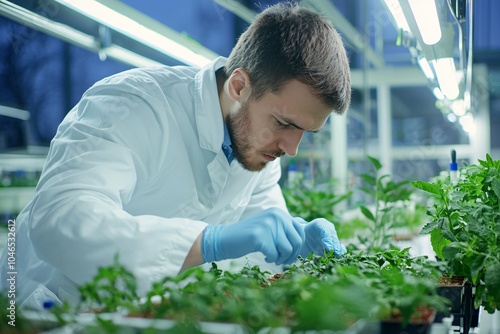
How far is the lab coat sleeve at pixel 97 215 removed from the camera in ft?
4.01

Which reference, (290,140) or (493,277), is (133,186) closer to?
(290,140)

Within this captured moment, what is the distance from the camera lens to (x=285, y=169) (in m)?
4.35

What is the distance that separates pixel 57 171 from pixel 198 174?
22.6 inches

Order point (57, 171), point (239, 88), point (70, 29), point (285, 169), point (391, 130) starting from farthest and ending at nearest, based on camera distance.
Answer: point (391, 130), point (285, 169), point (70, 29), point (239, 88), point (57, 171)

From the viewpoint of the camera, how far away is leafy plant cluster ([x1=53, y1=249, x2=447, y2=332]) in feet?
2.23

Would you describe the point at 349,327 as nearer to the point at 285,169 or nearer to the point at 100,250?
the point at 100,250

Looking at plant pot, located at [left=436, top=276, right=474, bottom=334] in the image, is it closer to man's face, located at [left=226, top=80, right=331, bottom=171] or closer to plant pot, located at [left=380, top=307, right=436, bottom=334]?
plant pot, located at [left=380, top=307, right=436, bottom=334]

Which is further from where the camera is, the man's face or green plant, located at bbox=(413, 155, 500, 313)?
the man's face

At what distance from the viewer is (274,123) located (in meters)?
1.65

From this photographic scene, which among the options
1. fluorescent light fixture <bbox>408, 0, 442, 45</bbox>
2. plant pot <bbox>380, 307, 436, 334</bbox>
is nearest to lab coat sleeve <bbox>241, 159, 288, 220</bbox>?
fluorescent light fixture <bbox>408, 0, 442, 45</bbox>

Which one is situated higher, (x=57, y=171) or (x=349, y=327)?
(x=57, y=171)

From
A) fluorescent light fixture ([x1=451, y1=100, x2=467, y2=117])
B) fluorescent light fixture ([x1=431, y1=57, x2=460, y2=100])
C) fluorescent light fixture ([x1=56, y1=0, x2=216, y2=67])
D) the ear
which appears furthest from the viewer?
fluorescent light fixture ([x1=451, y1=100, x2=467, y2=117])

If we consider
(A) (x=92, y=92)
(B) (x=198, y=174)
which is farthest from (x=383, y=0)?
(A) (x=92, y=92)

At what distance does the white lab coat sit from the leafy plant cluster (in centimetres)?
24
